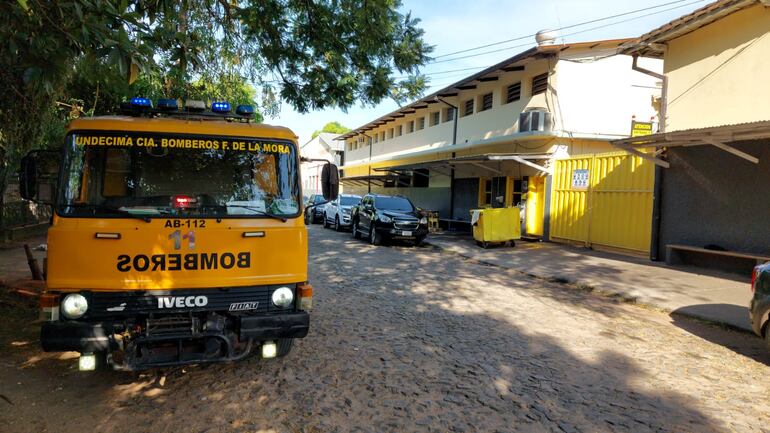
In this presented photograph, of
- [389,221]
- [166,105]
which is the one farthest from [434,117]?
[166,105]

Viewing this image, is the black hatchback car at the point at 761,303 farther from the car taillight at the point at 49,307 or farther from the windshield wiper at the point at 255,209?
the car taillight at the point at 49,307

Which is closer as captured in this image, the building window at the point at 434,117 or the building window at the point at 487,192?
the building window at the point at 487,192

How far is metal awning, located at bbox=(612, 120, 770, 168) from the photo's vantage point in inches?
324

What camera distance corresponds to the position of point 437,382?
4.43 m

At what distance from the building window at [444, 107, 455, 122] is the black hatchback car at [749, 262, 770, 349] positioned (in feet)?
59.4

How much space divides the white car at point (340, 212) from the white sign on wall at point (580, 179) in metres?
8.73

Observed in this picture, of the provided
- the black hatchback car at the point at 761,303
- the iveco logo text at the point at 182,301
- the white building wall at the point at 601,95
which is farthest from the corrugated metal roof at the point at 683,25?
the iveco logo text at the point at 182,301

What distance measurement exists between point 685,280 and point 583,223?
192 inches

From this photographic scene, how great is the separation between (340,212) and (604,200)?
34.2 ft

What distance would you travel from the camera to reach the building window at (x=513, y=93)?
17.9 metres

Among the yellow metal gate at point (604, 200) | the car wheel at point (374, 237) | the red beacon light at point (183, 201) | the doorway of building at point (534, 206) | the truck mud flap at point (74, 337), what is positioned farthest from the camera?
the doorway of building at point (534, 206)

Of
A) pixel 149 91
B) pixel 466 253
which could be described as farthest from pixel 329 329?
pixel 466 253

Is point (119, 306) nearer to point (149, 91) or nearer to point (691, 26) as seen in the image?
point (149, 91)

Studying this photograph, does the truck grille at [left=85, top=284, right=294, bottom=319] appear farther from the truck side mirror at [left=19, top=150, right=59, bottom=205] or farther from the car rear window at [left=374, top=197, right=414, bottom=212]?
the car rear window at [left=374, top=197, right=414, bottom=212]
